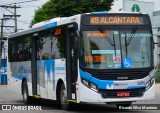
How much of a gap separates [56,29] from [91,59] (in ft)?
8.95

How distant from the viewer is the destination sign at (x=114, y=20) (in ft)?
48.0

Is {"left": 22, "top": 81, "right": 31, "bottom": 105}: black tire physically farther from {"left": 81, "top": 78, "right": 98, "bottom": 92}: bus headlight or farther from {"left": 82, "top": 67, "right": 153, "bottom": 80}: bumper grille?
{"left": 82, "top": 67, "right": 153, "bottom": 80}: bumper grille

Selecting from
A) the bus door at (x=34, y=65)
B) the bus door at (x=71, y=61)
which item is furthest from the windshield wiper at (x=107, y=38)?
the bus door at (x=34, y=65)

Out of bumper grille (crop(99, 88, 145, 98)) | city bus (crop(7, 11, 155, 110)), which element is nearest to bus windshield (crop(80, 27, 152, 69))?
city bus (crop(7, 11, 155, 110))

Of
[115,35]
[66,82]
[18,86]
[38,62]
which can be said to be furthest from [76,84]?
[18,86]

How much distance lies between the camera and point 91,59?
14.3 m

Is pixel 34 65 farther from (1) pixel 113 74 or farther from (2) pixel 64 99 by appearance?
(1) pixel 113 74

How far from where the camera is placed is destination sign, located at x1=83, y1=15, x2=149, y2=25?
1464 centimetres

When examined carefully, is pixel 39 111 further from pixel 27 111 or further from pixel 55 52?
pixel 55 52

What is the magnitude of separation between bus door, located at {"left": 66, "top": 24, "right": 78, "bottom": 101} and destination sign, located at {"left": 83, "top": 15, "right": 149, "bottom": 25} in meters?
0.65

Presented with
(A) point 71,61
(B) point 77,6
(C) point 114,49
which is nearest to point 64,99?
(A) point 71,61

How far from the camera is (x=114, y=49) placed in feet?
47.2

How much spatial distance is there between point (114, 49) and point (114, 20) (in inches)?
39.5

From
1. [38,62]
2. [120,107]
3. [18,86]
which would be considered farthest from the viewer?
[18,86]
